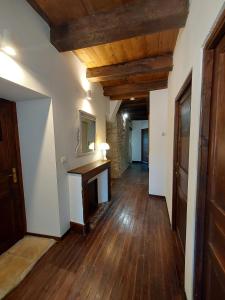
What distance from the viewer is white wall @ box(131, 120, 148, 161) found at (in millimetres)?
8539

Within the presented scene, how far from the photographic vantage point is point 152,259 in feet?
5.83

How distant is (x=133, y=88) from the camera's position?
358 centimetres

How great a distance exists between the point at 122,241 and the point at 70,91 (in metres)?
2.37

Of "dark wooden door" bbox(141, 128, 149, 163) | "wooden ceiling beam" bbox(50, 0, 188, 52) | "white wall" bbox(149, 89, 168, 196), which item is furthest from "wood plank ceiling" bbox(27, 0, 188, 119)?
"dark wooden door" bbox(141, 128, 149, 163)

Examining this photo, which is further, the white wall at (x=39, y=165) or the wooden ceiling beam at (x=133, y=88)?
the wooden ceiling beam at (x=133, y=88)

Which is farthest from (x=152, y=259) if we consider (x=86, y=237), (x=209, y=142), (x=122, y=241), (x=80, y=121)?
(x=80, y=121)

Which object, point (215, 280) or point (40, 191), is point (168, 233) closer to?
point (215, 280)

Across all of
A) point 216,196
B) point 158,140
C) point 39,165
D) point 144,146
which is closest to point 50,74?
point 39,165

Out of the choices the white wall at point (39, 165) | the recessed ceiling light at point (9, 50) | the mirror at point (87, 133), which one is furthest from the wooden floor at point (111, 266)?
the recessed ceiling light at point (9, 50)

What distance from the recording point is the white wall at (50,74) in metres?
1.38

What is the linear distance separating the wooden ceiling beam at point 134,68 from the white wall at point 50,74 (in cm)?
26

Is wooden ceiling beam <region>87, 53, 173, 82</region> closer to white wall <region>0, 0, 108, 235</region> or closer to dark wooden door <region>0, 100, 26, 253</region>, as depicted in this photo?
white wall <region>0, 0, 108, 235</region>

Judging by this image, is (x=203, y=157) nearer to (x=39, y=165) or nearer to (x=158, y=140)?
(x=39, y=165)

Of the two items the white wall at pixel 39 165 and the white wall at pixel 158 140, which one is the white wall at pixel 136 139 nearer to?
the white wall at pixel 158 140
